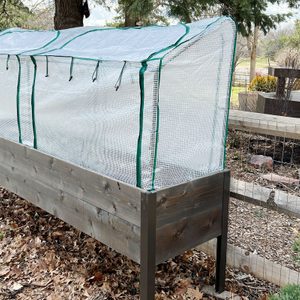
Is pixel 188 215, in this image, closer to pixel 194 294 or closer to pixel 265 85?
pixel 194 294

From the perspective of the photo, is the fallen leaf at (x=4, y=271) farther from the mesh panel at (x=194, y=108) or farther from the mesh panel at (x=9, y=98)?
the mesh panel at (x=194, y=108)

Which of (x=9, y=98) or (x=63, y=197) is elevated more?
(x=9, y=98)

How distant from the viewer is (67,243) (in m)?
3.71

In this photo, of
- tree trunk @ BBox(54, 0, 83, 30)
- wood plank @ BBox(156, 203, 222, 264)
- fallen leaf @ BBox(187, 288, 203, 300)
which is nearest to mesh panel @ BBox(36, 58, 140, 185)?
wood plank @ BBox(156, 203, 222, 264)

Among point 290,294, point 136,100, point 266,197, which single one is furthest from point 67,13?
point 290,294

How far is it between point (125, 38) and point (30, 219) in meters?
2.15

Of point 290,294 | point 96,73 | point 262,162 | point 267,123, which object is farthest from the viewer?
point 262,162

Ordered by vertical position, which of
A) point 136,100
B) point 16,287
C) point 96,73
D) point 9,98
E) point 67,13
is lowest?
point 16,287

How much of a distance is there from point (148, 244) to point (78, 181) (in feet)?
2.44

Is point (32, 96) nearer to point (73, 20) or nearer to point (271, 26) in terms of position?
point (73, 20)

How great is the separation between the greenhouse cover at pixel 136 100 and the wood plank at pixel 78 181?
63 mm

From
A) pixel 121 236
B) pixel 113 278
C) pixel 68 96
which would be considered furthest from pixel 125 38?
pixel 113 278

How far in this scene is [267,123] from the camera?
3.65 metres

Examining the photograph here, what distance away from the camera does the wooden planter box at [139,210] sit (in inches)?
95.5
